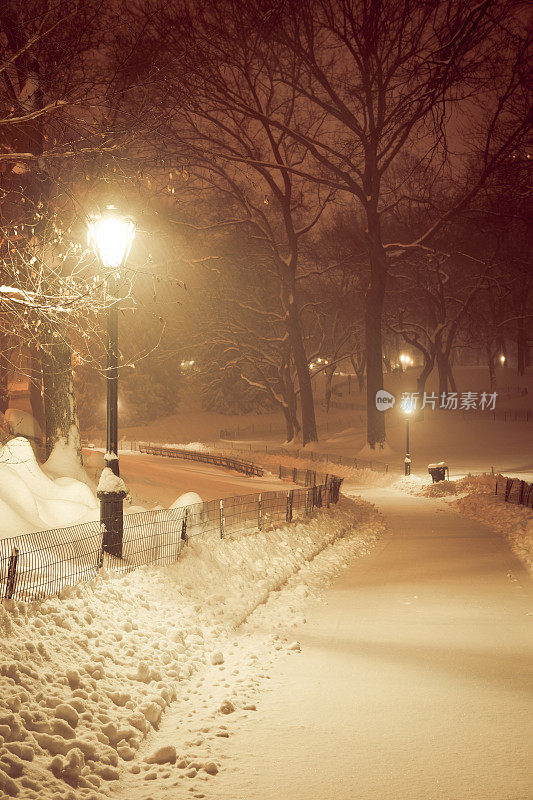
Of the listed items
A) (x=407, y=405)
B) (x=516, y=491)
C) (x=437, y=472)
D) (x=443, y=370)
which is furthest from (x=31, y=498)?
(x=443, y=370)

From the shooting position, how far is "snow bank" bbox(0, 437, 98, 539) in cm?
1007

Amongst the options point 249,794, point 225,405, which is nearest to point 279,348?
point 225,405

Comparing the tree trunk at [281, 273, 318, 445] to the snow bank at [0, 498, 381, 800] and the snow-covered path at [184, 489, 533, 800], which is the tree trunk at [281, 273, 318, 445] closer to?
the snow-covered path at [184, 489, 533, 800]

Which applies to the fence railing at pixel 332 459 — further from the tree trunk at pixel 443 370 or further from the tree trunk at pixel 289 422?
the tree trunk at pixel 443 370

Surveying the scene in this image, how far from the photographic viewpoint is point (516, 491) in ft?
76.6

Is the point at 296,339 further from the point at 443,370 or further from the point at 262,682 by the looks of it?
the point at 262,682

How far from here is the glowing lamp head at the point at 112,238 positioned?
941 cm

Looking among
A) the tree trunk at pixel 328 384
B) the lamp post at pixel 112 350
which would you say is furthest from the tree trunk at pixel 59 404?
the tree trunk at pixel 328 384

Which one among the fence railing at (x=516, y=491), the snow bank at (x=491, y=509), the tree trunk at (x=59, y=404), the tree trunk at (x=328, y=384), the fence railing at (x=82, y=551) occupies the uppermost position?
the tree trunk at (x=328, y=384)

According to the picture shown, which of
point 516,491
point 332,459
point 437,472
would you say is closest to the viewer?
point 516,491

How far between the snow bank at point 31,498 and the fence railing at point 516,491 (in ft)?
42.8

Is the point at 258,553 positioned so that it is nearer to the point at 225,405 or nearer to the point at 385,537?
the point at 385,537

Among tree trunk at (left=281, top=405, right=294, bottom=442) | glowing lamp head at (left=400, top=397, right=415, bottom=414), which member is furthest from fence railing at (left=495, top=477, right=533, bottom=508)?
tree trunk at (left=281, top=405, right=294, bottom=442)

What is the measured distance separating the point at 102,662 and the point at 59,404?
1028 cm
